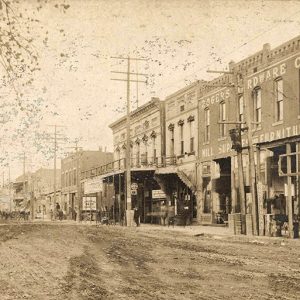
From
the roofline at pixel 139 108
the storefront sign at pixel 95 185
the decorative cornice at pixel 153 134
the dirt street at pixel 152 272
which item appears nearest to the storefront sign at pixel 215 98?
the roofline at pixel 139 108

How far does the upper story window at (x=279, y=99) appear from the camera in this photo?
25203 mm

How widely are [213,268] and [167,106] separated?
2731 centimetres

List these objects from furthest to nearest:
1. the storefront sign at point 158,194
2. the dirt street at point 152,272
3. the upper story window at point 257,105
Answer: the storefront sign at point 158,194 < the upper story window at point 257,105 < the dirt street at point 152,272

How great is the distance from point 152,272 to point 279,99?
15.7 meters

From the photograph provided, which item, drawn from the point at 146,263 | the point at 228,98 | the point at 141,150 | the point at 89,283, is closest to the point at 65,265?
the point at 146,263

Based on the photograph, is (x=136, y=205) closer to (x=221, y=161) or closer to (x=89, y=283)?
(x=221, y=161)

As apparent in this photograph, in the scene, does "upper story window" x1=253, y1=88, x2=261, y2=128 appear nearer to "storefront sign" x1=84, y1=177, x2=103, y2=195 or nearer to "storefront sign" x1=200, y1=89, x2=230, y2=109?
"storefront sign" x1=200, y1=89, x2=230, y2=109

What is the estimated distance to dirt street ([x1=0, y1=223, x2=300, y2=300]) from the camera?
899 cm

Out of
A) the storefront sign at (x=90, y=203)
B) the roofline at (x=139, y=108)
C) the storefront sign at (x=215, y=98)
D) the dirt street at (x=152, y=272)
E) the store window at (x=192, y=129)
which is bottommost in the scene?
the dirt street at (x=152, y=272)

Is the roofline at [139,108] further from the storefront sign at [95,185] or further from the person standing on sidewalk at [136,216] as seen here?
the person standing on sidewalk at [136,216]

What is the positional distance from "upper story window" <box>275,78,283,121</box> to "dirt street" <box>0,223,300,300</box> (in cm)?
906

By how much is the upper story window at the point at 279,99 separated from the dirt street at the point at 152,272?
9060 mm

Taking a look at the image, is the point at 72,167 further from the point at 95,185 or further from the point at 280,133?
the point at 280,133

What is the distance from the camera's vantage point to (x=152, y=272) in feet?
37.4
